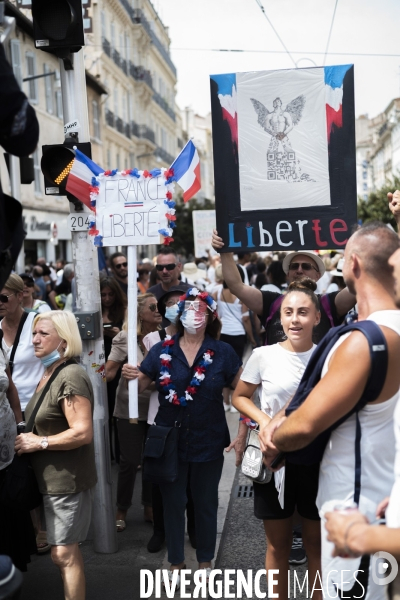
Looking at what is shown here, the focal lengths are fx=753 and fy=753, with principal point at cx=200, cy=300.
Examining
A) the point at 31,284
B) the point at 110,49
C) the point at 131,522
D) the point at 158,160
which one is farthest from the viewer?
the point at 158,160

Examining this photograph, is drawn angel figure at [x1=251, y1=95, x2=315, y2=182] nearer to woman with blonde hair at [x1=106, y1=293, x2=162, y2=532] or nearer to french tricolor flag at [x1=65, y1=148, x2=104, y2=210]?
french tricolor flag at [x1=65, y1=148, x2=104, y2=210]

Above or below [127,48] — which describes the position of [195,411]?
below

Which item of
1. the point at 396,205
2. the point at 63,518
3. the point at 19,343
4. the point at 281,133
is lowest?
the point at 63,518

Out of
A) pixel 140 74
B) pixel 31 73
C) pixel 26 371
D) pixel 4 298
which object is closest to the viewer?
pixel 26 371

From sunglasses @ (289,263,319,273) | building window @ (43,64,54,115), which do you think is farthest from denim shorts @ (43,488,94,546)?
building window @ (43,64,54,115)

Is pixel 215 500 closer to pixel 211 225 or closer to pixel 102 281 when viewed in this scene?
pixel 102 281

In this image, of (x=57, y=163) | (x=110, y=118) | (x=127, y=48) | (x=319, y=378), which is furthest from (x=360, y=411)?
(x=127, y=48)

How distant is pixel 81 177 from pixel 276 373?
2.01 m

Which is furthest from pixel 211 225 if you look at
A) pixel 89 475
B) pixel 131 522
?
pixel 89 475

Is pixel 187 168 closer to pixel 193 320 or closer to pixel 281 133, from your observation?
pixel 281 133

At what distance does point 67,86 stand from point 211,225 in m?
13.7

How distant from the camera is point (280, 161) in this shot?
16.7ft

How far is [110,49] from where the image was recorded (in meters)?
41.6

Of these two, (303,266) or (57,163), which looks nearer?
(57,163)
